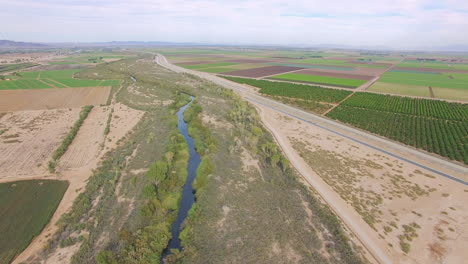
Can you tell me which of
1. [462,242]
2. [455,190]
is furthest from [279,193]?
[455,190]

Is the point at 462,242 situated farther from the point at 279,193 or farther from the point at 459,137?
the point at 459,137

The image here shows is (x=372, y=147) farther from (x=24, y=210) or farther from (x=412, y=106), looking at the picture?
(x=24, y=210)

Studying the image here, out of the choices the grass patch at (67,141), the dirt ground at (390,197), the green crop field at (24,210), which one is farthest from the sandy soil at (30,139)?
the dirt ground at (390,197)

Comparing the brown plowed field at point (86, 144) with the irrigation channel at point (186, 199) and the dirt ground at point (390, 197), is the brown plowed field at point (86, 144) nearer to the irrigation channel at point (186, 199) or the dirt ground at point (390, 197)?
the irrigation channel at point (186, 199)

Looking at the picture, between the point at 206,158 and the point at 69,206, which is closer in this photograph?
the point at 69,206

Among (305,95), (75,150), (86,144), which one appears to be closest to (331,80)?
(305,95)

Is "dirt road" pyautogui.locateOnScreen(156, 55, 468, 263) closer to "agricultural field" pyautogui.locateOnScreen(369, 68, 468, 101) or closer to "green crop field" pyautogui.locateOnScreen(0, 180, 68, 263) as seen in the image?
"green crop field" pyautogui.locateOnScreen(0, 180, 68, 263)
